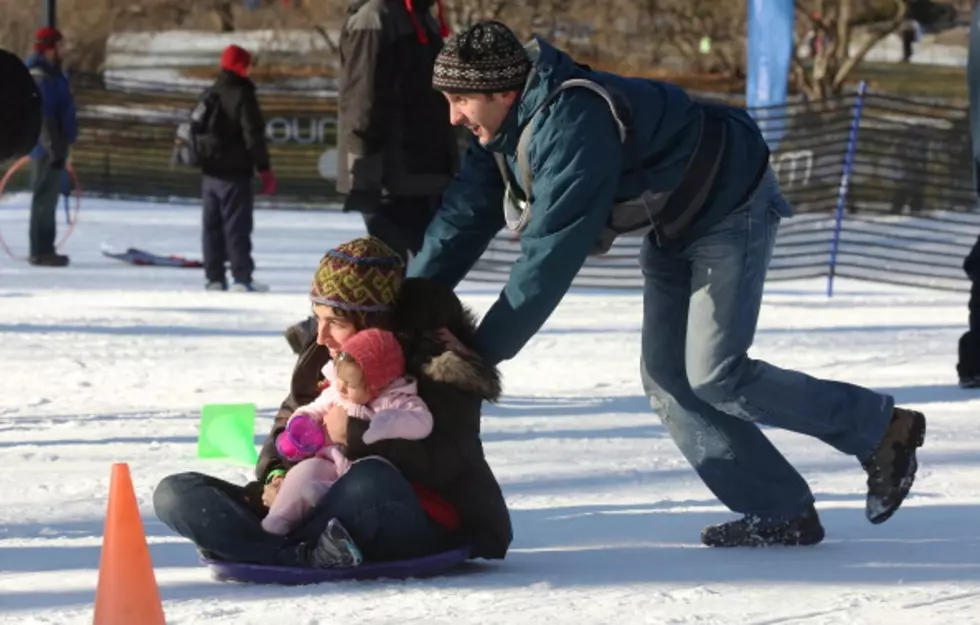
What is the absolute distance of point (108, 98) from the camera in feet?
84.4

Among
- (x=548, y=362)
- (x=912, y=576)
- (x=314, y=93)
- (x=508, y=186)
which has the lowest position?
(x=314, y=93)

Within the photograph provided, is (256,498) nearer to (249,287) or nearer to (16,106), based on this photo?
(16,106)

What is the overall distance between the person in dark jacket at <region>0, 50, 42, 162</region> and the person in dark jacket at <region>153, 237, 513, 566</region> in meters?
1.23

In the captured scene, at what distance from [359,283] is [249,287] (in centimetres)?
867

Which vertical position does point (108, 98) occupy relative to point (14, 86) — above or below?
below

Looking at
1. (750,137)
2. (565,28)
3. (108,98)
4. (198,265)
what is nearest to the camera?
(750,137)

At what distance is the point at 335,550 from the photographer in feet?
15.3

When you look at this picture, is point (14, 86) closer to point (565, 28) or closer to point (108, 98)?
point (108, 98)

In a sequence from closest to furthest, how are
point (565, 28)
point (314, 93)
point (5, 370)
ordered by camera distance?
point (5, 370), point (314, 93), point (565, 28)

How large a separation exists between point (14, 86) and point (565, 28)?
2976 centimetres

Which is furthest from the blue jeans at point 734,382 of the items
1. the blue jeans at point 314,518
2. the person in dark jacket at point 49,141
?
the person in dark jacket at point 49,141

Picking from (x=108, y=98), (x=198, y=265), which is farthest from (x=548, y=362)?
(x=108, y=98)

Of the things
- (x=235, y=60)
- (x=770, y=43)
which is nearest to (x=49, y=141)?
(x=235, y=60)

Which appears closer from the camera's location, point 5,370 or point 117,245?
point 5,370
